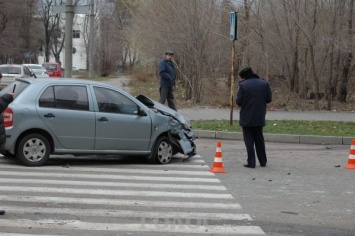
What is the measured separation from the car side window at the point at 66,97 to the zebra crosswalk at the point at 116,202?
107 centimetres

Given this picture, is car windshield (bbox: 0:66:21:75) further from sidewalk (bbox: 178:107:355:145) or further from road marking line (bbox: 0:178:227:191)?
road marking line (bbox: 0:178:227:191)

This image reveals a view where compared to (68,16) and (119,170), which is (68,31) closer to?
(68,16)

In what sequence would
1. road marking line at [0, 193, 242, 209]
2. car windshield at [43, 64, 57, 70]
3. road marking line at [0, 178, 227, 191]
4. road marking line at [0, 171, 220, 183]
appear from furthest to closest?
car windshield at [43, 64, 57, 70] → road marking line at [0, 171, 220, 183] → road marking line at [0, 178, 227, 191] → road marking line at [0, 193, 242, 209]

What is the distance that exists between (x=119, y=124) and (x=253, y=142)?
2460mm

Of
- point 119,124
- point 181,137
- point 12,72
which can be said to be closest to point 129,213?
point 119,124

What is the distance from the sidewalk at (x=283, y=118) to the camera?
14797 mm

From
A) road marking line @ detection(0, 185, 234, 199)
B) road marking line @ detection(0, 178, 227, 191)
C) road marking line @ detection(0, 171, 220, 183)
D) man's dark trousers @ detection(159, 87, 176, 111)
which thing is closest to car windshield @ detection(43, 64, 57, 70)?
man's dark trousers @ detection(159, 87, 176, 111)

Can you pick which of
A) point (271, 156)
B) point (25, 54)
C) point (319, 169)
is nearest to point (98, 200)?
point (319, 169)

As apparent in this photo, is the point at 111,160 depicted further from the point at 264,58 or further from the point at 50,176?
the point at 264,58

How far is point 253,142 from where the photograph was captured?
10.8 metres

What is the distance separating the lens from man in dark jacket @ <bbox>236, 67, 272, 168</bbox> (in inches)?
420

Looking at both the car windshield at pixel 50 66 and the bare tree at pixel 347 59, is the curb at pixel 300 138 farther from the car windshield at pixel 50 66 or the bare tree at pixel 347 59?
the car windshield at pixel 50 66

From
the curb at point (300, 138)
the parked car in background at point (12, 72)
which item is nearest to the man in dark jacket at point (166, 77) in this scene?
the curb at point (300, 138)

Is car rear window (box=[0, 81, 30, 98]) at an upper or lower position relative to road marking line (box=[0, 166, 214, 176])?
upper
